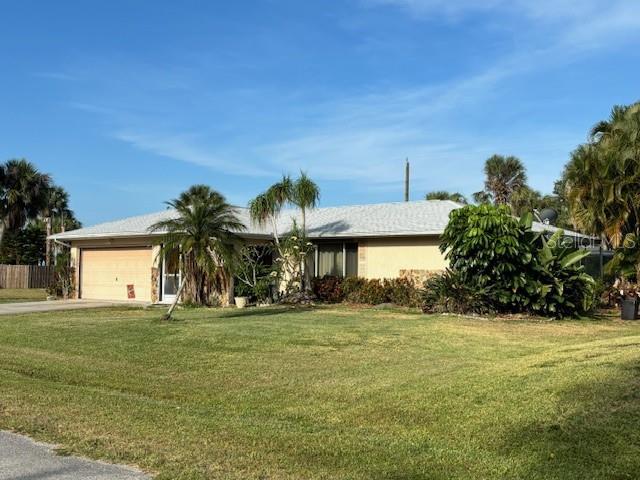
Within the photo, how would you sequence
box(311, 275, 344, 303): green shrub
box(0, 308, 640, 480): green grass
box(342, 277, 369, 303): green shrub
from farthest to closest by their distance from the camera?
box(311, 275, 344, 303): green shrub
box(342, 277, 369, 303): green shrub
box(0, 308, 640, 480): green grass

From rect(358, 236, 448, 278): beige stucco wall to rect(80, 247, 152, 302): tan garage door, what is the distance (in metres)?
8.80

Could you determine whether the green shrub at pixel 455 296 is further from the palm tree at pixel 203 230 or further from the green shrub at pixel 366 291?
the palm tree at pixel 203 230

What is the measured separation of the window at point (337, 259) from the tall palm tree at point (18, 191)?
22.9 m

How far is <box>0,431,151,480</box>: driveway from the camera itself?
5.05 metres

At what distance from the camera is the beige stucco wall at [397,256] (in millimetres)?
23125

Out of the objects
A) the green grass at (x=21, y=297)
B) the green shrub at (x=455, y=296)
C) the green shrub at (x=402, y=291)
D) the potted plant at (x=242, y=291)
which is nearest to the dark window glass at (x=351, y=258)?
the green shrub at (x=402, y=291)

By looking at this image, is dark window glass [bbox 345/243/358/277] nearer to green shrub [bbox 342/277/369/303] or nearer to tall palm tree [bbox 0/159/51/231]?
green shrub [bbox 342/277/369/303]

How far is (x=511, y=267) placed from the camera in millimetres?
18547

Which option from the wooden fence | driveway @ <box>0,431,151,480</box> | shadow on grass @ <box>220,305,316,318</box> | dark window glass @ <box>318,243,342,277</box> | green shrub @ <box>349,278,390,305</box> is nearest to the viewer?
driveway @ <box>0,431,151,480</box>

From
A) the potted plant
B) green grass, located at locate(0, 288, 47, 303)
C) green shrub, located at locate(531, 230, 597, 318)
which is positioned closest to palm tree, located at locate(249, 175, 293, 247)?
the potted plant

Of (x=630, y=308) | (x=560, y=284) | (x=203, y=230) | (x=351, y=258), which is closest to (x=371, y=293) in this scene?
(x=351, y=258)

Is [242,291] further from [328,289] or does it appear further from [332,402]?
[332,402]

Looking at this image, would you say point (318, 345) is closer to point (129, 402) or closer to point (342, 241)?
point (129, 402)

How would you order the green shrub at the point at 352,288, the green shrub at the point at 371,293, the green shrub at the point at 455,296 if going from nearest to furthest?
the green shrub at the point at 455,296 < the green shrub at the point at 371,293 < the green shrub at the point at 352,288
